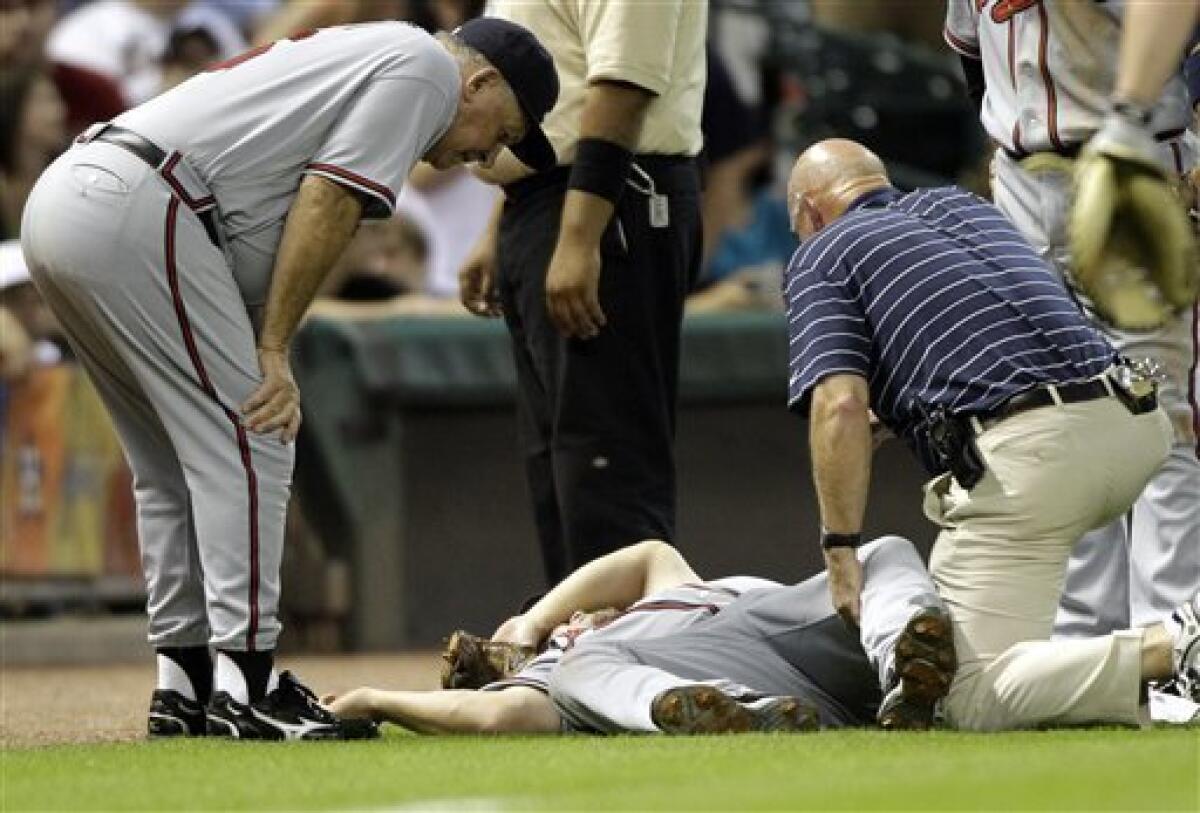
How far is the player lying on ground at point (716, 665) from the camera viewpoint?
6.36 meters

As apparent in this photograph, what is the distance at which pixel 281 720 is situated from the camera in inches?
267

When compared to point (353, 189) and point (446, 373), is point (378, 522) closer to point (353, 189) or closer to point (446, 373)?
point (446, 373)

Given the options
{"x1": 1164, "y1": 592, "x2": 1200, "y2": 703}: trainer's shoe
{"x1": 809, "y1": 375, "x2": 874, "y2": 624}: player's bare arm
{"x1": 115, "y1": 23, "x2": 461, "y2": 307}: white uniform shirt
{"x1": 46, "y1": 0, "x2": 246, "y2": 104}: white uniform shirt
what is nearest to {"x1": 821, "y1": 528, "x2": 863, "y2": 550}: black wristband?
{"x1": 809, "y1": 375, "x2": 874, "y2": 624}: player's bare arm

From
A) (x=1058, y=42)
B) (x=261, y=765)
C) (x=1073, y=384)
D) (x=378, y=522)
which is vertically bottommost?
(x=378, y=522)

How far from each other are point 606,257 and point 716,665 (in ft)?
5.26

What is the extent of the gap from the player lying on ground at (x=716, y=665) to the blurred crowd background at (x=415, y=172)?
4179mm

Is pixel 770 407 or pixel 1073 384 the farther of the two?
pixel 770 407

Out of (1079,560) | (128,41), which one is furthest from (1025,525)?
(128,41)

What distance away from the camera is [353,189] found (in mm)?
6820

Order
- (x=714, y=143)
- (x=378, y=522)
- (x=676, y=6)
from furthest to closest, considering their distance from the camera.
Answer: (x=714, y=143) → (x=378, y=522) → (x=676, y=6)

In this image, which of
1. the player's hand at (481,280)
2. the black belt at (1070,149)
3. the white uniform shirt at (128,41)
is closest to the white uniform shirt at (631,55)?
the player's hand at (481,280)

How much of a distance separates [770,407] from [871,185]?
16.0 ft

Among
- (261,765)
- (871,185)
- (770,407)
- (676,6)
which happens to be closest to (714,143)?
(770,407)

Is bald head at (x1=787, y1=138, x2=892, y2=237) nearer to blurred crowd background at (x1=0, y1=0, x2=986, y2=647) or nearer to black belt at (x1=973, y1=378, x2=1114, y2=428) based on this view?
black belt at (x1=973, y1=378, x2=1114, y2=428)
